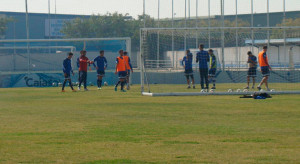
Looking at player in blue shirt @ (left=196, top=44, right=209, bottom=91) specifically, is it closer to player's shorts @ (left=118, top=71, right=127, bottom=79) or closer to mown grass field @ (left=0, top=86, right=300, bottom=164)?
player's shorts @ (left=118, top=71, right=127, bottom=79)

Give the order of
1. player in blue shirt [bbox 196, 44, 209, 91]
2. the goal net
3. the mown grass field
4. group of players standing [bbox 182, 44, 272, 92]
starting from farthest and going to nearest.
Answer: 1. the goal net
2. player in blue shirt [bbox 196, 44, 209, 91]
3. group of players standing [bbox 182, 44, 272, 92]
4. the mown grass field

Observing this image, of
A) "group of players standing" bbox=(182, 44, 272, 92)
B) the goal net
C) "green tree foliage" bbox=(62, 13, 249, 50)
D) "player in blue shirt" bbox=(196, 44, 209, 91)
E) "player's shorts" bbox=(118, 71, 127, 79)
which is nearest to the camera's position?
"group of players standing" bbox=(182, 44, 272, 92)

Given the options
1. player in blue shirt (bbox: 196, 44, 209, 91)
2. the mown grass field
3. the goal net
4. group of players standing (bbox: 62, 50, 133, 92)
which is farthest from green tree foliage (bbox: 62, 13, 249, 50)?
the mown grass field

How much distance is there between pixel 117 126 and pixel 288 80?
920 inches

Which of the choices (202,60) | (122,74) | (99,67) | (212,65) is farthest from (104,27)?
(202,60)

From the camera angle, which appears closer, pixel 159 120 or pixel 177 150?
pixel 177 150

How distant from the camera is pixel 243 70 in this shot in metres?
34.2

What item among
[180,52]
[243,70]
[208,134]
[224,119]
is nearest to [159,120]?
[224,119]

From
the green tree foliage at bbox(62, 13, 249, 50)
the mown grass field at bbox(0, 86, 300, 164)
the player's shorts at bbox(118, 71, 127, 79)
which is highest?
the green tree foliage at bbox(62, 13, 249, 50)

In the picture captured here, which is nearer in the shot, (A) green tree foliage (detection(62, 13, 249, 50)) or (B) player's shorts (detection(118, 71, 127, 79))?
(B) player's shorts (detection(118, 71, 127, 79))

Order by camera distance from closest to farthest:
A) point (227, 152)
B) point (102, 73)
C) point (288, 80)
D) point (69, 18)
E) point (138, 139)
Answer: point (227, 152), point (138, 139), point (102, 73), point (288, 80), point (69, 18)

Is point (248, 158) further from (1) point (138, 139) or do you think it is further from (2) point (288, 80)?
(2) point (288, 80)

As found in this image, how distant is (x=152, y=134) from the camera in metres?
10.6

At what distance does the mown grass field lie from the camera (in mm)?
8180
